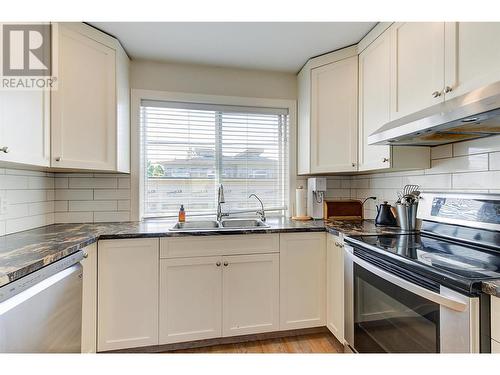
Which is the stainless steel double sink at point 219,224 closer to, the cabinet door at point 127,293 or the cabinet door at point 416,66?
the cabinet door at point 127,293

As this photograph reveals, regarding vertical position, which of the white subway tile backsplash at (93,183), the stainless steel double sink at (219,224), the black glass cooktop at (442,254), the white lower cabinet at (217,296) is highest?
the white subway tile backsplash at (93,183)

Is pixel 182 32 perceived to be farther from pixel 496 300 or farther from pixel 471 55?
pixel 496 300

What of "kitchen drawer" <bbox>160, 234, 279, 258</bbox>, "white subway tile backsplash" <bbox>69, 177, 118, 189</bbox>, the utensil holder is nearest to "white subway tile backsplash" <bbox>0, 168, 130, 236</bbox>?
"white subway tile backsplash" <bbox>69, 177, 118, 189</bbox>

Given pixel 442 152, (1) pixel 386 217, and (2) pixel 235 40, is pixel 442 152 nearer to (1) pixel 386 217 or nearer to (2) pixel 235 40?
(1) pixel 386 217

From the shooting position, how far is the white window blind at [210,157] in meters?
2.33

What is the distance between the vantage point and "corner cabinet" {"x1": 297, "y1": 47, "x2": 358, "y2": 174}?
6.83ft

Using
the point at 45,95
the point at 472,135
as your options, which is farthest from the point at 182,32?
the point at 472,135

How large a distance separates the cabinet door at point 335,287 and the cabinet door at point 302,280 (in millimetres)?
49

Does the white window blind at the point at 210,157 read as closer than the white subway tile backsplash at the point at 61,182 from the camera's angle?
No

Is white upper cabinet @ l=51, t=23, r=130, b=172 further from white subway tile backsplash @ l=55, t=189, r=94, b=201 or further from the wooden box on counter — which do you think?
the wooden box on counter

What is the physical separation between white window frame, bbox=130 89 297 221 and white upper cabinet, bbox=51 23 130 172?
238 mm

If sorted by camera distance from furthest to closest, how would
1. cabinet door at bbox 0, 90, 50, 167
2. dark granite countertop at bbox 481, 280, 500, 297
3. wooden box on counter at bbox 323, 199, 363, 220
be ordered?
wooden box on counter at bbox 323, 199, 363, 220 < cabinet door at bbox 0, 90, 50, 167 < dark granite countertop at bbox 481, 280, 500, 297

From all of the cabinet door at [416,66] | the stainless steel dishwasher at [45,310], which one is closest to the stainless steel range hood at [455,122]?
the cabinet door at [416,66]

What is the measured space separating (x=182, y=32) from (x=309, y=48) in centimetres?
100
